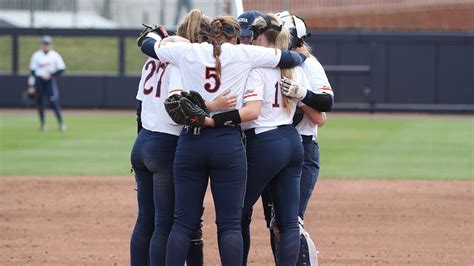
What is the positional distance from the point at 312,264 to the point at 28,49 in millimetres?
26089

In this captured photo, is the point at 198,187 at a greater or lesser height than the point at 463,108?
greater

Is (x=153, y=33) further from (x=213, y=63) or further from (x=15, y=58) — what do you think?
(x=15, y=58)

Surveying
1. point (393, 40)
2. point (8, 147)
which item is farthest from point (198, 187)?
point (393, 40)

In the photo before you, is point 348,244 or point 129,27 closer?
point 348,244

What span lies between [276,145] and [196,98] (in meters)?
0.62

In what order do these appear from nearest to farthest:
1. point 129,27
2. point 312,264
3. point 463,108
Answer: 1. point 312,264
2. point 463,108
3. point 129,27

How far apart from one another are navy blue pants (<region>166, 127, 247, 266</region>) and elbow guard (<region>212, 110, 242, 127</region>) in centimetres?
6

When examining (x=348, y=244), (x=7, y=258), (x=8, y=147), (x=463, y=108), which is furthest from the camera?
(x=463, y=108)

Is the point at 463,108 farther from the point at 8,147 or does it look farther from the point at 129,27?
the point at 8,147

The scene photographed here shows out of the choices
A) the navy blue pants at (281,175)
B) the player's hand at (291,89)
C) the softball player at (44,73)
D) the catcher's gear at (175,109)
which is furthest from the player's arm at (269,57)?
the softball player at (44,73)

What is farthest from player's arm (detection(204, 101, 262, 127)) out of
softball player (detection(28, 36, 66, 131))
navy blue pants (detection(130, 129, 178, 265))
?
softball player (detection(28, 36, 66, 131))

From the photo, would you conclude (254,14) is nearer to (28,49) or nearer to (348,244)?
(348,244)

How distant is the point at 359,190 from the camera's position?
12.8 meters

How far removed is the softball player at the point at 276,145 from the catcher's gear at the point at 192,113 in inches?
14.1
